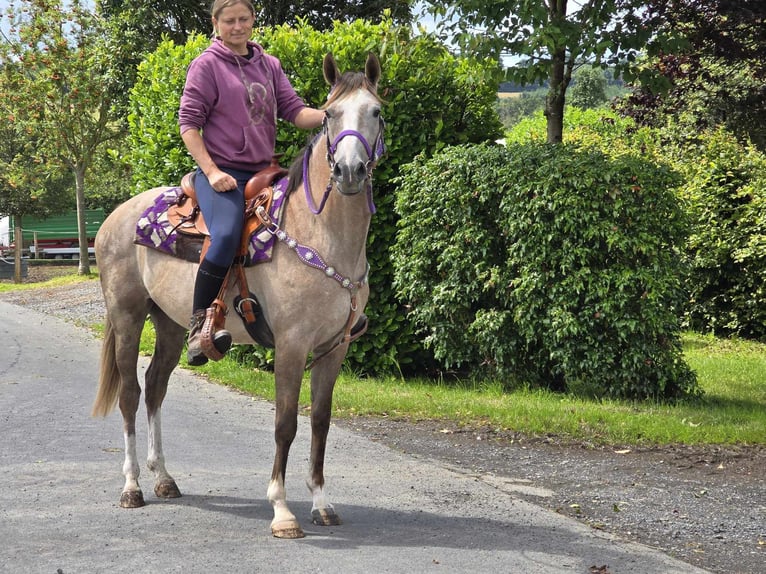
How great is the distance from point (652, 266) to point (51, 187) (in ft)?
123

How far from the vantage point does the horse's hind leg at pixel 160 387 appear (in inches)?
246

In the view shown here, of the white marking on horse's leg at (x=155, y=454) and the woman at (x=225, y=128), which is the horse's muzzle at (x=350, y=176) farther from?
the white marking on horse's leg at (x=155, y=454)

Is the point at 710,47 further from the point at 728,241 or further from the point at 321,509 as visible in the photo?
the point at 321,509

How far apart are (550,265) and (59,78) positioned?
23704 mm

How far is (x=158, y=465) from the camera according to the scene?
20.7 ft

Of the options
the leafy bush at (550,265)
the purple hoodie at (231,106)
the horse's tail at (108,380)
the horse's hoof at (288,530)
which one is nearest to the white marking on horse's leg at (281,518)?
the horse's hoof at (288,530)

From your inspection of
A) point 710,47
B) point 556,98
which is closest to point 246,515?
point 556,98

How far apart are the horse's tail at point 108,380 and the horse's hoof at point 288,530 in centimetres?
200

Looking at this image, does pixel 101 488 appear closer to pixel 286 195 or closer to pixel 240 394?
pixel 286 195

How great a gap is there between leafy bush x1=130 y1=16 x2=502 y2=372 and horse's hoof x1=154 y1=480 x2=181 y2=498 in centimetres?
493

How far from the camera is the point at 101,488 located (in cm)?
637

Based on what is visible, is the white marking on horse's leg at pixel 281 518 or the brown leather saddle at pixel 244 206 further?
the brown leather saddle at pixel 244 206

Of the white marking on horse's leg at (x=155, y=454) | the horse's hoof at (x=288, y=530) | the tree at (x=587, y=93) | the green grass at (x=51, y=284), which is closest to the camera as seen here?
the horse's hoof at (x=288, y=530)

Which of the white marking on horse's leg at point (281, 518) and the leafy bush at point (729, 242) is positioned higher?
the leafy bush at point (729, 242)
